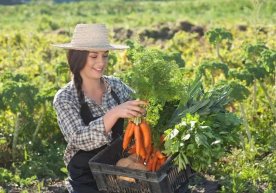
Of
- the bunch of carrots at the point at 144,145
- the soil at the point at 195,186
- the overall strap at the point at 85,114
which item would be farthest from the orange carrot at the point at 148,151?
the soil at the point at 195,186

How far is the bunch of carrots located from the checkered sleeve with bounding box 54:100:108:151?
0.16 metres

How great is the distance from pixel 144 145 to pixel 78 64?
2.36 ft

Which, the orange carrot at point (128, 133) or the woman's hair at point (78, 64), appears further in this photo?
the woman's hair at point (78, 64)

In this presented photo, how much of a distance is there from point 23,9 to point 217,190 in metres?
16.3

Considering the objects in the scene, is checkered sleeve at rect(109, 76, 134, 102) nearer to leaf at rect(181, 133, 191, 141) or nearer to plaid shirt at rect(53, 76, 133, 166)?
plaid shirt at rect(53, 76, 133, 166)

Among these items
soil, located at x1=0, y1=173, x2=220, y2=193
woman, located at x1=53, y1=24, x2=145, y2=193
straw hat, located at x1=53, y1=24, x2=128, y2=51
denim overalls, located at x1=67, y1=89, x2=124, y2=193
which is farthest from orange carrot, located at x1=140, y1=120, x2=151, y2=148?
soil, located at x1=0, y1=173, x2=220, y2=193

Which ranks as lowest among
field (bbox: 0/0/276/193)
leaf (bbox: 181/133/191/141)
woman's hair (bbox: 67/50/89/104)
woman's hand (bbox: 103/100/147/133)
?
field (bbox: 0/0/276/193)

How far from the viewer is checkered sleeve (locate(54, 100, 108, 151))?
10.3 ft

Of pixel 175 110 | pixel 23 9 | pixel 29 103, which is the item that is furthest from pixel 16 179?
pixel 23 9

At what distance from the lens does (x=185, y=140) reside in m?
2.80

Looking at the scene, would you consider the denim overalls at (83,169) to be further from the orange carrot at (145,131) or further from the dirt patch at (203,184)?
the dirt patch at (203,184)

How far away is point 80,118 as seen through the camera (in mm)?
3324

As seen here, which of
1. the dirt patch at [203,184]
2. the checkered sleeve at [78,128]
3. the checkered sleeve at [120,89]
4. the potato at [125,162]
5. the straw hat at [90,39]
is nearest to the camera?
the potato at [125,162]

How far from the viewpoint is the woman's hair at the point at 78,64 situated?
11.2ft
